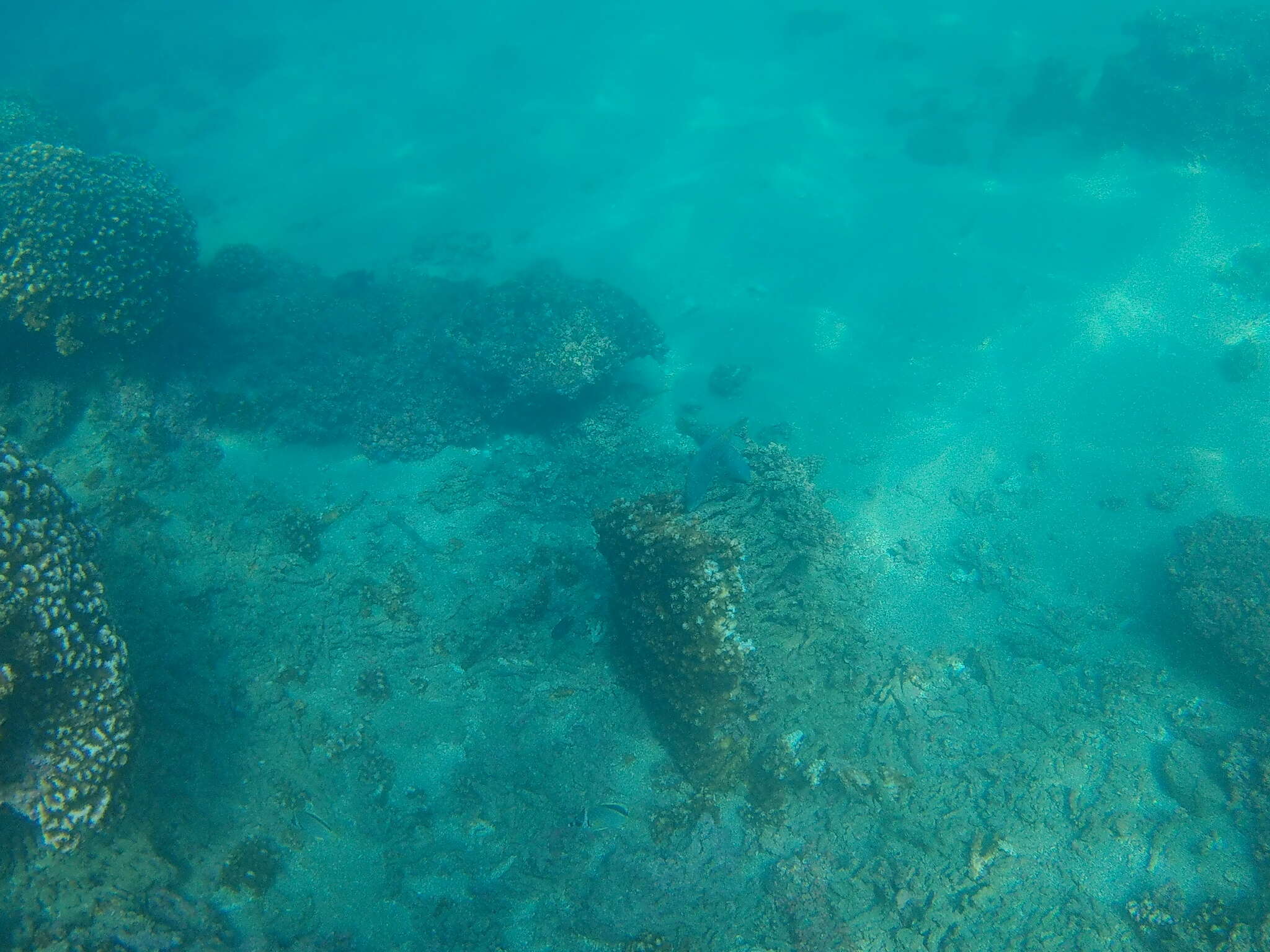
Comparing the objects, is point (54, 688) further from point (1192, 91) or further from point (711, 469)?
point (1192, 91)

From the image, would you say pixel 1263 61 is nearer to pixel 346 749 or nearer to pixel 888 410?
pixel 888 410

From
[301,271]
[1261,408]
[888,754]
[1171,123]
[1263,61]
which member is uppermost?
[1263,61]

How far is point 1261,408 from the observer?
42.9 feet

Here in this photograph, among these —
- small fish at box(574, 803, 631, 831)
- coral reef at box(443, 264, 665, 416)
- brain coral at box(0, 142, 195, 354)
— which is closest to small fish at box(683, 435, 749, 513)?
small fish at box(574, 803, 631, 831)

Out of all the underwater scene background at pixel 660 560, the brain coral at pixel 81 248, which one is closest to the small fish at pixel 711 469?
the underwater scene background at pixel 660 560

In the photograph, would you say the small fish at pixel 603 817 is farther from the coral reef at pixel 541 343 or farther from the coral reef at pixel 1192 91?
the coral reef at pixel 1192 91

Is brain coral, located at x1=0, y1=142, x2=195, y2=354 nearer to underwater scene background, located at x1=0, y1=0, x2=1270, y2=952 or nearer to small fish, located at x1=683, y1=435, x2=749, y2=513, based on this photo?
underwater scene background, located at x1=0, y1=0, x2=1270, y2=952

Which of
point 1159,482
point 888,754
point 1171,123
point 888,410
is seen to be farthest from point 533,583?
point 1171,123

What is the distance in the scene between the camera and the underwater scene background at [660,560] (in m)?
7.00

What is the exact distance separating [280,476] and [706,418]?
8640mm

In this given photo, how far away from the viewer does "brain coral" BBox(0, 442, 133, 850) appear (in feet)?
18.5

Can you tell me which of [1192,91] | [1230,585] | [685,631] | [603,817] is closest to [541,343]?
[685,631]

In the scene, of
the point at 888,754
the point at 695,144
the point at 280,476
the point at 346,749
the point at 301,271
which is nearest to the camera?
the point at 346,749

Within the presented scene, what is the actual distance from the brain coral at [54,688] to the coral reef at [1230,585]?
14467mm
